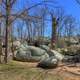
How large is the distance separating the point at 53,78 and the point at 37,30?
3133 centimetres

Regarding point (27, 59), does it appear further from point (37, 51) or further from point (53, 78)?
point (53, 78)

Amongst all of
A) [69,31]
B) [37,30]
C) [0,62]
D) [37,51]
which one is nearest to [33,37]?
[37,30]

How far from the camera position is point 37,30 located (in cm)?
4144

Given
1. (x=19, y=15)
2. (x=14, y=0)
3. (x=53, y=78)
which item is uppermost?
(x=14, y=0)

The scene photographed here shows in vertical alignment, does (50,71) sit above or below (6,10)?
below

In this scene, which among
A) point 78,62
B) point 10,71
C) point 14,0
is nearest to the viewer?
point 10,71

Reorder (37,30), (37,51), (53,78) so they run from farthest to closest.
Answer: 1. (37,30)
2. (37,51)
3. (53,78)

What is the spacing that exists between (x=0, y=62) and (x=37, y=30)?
27842 millimetres

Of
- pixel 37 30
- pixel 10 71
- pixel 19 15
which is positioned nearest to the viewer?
pixel 10 71

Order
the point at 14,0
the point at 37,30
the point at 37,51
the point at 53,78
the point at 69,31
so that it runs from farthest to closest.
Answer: the point at 69,31 → the point at 37,30 → the point at 37,51 → the point at 14,0 → the point at 53,78

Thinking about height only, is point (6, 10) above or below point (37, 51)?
above

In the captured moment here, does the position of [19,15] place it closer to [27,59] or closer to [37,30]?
[27,59]

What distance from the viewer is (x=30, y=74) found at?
1069 cm

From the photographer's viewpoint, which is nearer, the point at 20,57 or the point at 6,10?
the point at 6,10
